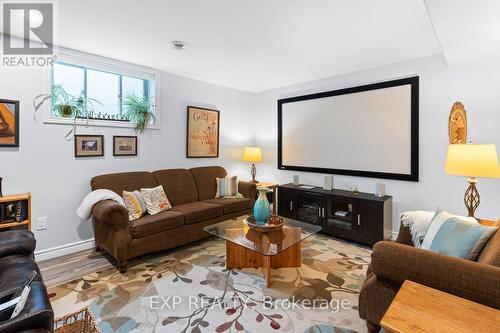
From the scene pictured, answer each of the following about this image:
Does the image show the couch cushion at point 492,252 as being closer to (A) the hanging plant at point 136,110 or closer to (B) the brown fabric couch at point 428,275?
(B) the brown fabric couch at point 428,275

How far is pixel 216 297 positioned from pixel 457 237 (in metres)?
1.82

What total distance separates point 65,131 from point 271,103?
3.36 meters

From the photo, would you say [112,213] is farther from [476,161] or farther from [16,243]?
[476,161]

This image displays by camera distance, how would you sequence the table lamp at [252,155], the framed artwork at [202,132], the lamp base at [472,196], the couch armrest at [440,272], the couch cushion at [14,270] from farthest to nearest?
the table lamp at [252,155] < the framed artwork at [202,132] < the lamp base at [472,196] < the couch cushion at [14,270] < the couch armrest at [440,272]

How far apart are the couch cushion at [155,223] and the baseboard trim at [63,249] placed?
92 centimetres

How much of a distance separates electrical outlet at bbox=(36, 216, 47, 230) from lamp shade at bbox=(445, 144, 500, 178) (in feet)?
13.8

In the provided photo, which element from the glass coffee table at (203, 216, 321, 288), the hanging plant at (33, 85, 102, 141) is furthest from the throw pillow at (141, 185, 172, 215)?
the hanging plant at (33, 85, 102, 141)

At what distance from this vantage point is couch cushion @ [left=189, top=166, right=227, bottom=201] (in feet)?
13.3

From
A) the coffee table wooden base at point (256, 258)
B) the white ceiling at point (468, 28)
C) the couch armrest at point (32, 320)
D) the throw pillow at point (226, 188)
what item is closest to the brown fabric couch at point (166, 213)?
the throw pillow at point (226, 188)

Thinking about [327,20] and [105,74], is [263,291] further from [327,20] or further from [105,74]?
[105,74]

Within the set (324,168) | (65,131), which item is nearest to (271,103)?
(324,168)

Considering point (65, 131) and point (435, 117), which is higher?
point (435, 117)

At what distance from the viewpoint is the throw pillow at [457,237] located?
1487mm

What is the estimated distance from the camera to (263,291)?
2.29 m
